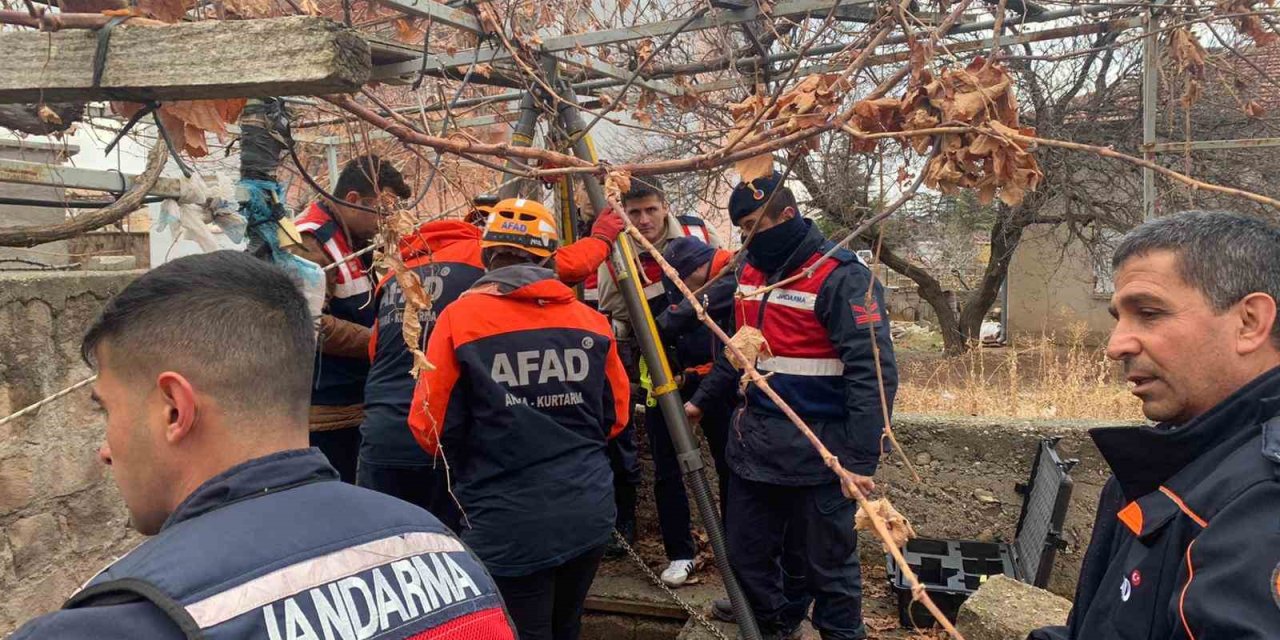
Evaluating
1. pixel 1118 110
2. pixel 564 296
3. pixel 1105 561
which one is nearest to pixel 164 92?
pixel 564 296

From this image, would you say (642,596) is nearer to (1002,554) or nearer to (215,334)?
(1002,554)

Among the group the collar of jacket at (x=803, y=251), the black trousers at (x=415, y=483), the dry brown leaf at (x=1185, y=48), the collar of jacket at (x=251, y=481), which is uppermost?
the dry brown leaf at (x=1185, y=48)

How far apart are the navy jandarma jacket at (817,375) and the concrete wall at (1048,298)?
19.2m

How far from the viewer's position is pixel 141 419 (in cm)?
131

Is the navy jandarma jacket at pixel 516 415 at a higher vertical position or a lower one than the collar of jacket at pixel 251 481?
lower

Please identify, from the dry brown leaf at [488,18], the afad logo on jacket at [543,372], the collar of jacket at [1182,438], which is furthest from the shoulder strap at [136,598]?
the dry brown leaf at [488,18]

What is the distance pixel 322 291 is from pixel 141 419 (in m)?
2.28

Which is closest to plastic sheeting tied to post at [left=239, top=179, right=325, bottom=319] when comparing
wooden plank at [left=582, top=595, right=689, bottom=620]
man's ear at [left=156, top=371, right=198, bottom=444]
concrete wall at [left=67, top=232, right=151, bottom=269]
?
man's ear at [left=156, top=371, right=198, bottom=444]

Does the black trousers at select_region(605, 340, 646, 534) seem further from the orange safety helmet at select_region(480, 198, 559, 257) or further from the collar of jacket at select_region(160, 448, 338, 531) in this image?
the collar of jacket at select_region(160, 448, 338, 531)

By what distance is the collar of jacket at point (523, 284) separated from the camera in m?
3.02

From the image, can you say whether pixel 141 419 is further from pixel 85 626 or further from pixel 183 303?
pixel 85 626

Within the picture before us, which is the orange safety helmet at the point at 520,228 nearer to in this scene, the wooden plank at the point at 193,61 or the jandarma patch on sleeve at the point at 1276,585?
the wooden plank at the point at 193,61

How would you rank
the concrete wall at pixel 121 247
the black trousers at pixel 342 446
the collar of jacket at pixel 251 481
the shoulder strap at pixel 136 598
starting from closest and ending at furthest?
the shoulder strap at pixel 136 598 < the collar of jacket at pixel 251 481 < the black trousers at pixel 342 446 < the concrete wall at pixel 121 247

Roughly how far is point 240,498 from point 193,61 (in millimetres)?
666
